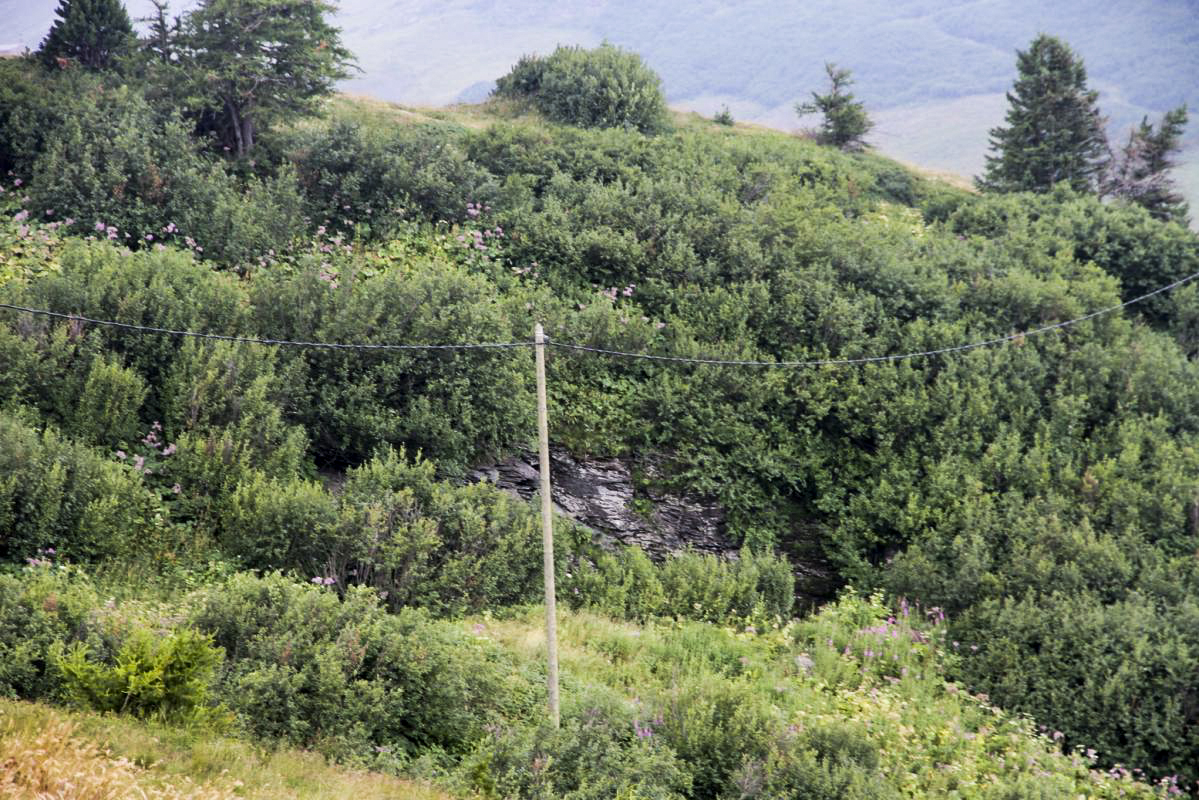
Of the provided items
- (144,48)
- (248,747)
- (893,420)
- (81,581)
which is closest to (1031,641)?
(893,420)

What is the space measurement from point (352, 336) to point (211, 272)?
2876mm

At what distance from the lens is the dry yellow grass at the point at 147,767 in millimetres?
6496

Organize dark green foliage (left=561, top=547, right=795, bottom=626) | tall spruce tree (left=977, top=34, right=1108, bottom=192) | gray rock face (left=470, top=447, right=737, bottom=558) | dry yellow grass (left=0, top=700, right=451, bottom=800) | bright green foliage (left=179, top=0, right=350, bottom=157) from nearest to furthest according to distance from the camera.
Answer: dry yellow grass (left=0, top=700, right=451, bottom=800), dark green foliage (left=561, top=547, right=795, bottom=626), gray rock face (left=470, top=447, right=737, bottom=558), bright green foliage (left=179, top=0, right=350, bottom=157), tall spruce tree (left=977, top=34, right=1108, bottom=192)

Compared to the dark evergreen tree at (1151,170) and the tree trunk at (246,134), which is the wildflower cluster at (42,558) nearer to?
the tree trunk at (246,134)

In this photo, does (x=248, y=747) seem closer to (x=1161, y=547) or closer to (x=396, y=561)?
(x=396, y=561)

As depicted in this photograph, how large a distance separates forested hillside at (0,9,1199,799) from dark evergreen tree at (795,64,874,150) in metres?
10.4

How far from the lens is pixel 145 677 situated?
8.02 meters

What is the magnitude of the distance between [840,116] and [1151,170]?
11093mm

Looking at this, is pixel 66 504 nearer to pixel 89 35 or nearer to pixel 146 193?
pixel 146 193

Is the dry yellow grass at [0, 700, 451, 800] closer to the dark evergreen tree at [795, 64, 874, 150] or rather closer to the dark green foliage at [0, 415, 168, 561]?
the dark green foliage at [0, 415, 168, 561]

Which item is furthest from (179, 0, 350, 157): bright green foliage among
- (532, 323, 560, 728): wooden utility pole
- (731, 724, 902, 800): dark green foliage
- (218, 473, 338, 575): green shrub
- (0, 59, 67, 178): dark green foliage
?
(731, 724, 902, 800): dark green foliage

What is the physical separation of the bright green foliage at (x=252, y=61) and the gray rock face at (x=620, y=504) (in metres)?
11.2

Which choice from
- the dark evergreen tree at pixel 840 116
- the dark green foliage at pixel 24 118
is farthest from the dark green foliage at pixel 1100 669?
the dark evergreen tree at pixel 840 116

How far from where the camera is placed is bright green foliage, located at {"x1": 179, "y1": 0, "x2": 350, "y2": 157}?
879 inches
